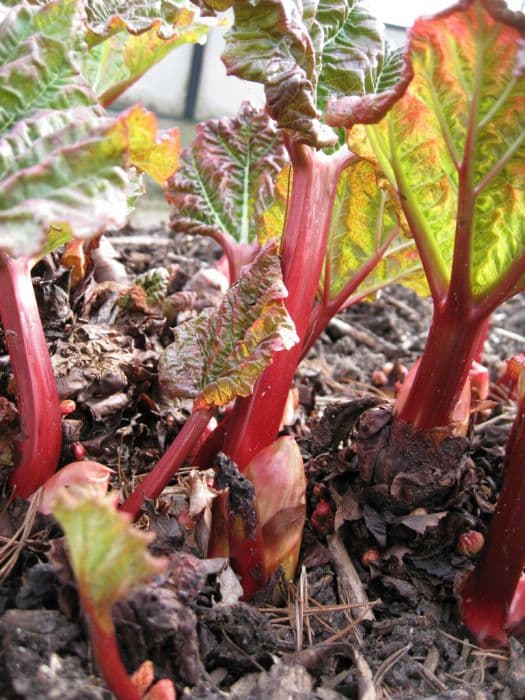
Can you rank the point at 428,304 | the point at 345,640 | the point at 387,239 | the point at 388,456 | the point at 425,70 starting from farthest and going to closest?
the point at 428,304 < the point at 387,239 < the point at 388,456 < the point at 345,640 < the point at 425,70

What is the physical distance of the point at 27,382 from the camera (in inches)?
47.1

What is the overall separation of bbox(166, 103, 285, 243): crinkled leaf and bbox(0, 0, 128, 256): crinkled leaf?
0.49 meters

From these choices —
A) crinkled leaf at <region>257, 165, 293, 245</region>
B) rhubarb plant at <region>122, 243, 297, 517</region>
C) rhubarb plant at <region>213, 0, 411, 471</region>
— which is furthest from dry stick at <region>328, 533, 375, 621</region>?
crinkled leaf at <region>257, 165, 293, 245</region>

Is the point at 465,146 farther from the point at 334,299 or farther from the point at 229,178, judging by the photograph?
the point at 229,178

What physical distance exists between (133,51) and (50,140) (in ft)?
1.61

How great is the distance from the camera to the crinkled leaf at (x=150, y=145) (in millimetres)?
1004

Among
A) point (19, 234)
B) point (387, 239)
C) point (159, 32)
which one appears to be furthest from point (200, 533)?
point (159, 32)

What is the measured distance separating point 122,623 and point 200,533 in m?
0.30

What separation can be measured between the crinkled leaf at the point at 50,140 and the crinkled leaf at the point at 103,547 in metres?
0.31

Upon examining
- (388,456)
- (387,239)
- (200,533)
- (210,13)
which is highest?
(210,13)

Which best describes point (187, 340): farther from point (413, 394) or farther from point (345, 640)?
point (345, 640)

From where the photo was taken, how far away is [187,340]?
4.19 feet

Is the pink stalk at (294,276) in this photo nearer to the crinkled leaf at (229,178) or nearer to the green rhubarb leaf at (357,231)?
the green rhubarb leaf at (357,231)

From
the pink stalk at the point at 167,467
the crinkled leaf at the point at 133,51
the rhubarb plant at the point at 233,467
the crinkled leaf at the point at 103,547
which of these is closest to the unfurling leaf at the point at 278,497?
the rhubarb plant at the point at 233,467
